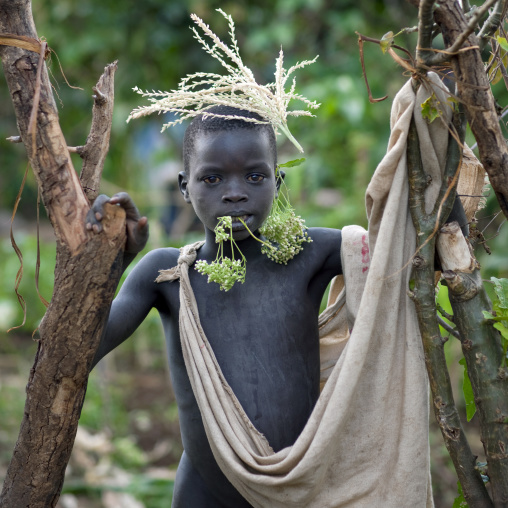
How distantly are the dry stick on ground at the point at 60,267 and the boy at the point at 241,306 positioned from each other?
0.17m

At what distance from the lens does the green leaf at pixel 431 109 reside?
1.56m

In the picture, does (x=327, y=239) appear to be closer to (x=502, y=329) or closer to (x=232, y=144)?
(x=232, y=144)

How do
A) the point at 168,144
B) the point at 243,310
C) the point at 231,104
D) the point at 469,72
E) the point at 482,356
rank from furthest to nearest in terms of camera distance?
1. the point at 168,144
2. the point at 243,310
3. the point at 231,104
4. the point at 482,356
5. the point at 469,72

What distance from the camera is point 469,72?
1.53 m

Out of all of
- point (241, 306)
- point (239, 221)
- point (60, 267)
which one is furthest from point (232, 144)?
point (60, 267)

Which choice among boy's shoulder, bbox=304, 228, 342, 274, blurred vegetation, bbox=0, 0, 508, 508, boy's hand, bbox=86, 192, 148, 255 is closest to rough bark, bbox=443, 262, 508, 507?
boy's shoulder, bbox=304, 228, 342, 274

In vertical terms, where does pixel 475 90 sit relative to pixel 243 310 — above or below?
above

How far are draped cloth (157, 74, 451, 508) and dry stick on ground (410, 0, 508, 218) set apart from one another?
0.22 ft

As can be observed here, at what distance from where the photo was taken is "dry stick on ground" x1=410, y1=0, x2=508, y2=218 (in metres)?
1.53

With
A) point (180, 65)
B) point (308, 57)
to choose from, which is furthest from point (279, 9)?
point (180, 65)

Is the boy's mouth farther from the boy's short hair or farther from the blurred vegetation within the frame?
the blurred vegetation

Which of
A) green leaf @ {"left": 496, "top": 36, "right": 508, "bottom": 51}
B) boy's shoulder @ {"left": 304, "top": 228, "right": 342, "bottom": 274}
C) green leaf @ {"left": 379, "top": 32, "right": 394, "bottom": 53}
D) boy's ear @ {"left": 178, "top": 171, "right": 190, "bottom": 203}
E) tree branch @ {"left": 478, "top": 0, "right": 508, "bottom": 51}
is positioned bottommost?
boy's shoulder @ {"left": 304, "top": 228, "right": 342, "bottom": 274}

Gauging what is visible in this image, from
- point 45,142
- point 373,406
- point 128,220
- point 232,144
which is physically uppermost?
point 232,144

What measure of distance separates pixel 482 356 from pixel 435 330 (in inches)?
4.7
